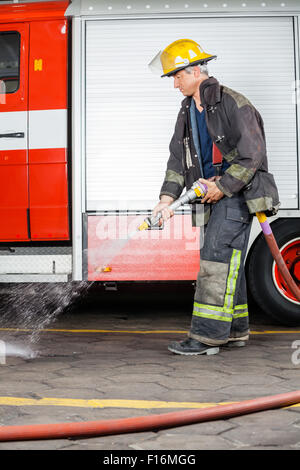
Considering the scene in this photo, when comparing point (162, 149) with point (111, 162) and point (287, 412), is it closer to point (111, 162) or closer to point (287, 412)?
point (111, 162)

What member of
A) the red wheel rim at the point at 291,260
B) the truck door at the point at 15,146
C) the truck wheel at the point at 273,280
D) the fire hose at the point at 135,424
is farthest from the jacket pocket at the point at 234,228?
the truck door at the point at 15,146

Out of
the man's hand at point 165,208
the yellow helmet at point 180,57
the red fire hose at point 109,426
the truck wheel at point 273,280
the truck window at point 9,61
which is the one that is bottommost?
the red fire hose at point 109,426

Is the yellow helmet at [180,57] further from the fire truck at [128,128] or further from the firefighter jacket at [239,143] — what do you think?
the fire truck at [128,128]

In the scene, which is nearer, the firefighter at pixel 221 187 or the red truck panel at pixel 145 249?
the firefighter at pixel 221 187

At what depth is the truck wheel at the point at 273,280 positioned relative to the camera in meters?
5.46

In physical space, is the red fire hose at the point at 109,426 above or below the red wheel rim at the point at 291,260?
below

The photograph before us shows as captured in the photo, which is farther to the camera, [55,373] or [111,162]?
[111,162]

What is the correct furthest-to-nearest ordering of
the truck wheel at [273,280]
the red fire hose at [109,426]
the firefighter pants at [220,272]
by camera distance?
the truck wheel at [273,280] → the firefighter pants at [220,272] → the red fire hose at [109,426]

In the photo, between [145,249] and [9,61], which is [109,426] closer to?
[145,249]

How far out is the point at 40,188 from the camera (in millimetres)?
5711

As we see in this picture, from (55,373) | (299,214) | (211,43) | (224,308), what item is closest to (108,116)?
(211,43)

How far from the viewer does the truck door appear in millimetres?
5727

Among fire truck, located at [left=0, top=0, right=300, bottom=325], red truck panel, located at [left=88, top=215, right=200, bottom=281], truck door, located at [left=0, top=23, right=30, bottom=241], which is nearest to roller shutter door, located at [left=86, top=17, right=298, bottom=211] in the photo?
Result: fire truck, located at [left=0, top=0, right=300, bottom=325]

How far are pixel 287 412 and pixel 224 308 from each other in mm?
1357
